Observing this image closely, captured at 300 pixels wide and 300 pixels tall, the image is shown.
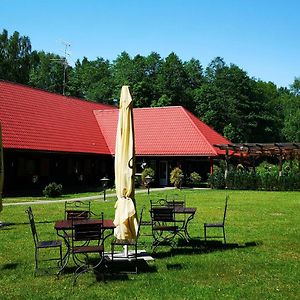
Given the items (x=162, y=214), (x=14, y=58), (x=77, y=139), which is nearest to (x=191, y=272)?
(x=162, y=214)

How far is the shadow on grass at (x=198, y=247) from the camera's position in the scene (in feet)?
32.4

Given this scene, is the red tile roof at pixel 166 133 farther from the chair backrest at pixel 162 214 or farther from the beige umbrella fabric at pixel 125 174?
the beige umbrella fabric at pixel 125 174

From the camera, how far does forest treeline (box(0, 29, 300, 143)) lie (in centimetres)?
6253

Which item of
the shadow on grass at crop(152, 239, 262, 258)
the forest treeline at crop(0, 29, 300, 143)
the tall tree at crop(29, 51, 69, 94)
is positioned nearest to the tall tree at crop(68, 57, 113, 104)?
the forest treeline at crop(0, 29, 300, 143)

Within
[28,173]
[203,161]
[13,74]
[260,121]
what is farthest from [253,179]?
[13,74]

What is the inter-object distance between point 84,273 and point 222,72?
6461 cm

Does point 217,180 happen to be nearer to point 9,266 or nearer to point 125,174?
point 125,174

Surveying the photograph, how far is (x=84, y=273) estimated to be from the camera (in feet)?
26.9

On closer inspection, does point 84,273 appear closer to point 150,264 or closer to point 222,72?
point 150,264

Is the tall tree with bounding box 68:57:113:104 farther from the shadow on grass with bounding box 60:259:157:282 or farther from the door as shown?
the shadow on grass with bounding box 60:259:157:282

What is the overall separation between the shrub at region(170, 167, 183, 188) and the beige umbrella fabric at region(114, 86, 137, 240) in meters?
23.6

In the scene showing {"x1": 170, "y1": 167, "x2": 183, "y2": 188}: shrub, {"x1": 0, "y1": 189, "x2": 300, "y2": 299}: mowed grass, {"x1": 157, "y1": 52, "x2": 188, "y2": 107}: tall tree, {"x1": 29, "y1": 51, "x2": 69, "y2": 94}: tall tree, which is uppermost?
{"x1": 29, "y1": 51, "x2": 69, "y2": 94}: tall tree

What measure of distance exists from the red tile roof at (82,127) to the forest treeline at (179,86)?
17.5 m

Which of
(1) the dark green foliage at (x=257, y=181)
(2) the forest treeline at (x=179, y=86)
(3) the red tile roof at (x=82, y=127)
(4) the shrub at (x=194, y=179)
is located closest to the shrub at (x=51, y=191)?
(3) the red tile roof at (x=82, y=127)
